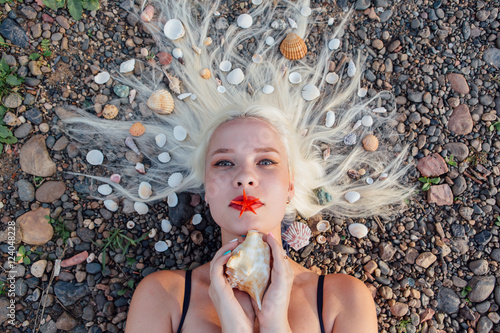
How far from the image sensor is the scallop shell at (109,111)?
13.0 ft

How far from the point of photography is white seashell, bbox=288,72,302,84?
4168mm

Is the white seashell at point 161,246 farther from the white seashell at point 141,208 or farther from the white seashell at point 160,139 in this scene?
the white seashell at point 160,139

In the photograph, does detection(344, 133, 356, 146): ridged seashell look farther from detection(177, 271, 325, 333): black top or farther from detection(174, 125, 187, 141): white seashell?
detection(174, 125, 187, 141): white seashell

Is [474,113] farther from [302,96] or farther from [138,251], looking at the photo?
[138,251]

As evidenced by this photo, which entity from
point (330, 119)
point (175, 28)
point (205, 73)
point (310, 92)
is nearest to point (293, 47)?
point (310, 92)

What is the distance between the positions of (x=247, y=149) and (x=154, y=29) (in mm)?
1977

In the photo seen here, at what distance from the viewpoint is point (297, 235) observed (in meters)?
3.86

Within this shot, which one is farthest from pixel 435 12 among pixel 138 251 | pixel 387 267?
pixel 138 251

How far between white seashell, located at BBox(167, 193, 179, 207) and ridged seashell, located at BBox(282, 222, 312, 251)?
1.17 metres

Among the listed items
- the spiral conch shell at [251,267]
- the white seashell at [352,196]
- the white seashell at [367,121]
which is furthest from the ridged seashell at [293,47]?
the spiral conch shell at [251,267]

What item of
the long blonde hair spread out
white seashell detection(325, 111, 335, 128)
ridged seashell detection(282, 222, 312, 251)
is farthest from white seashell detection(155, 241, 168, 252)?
white seashell detection(325, 111, 335, 128)

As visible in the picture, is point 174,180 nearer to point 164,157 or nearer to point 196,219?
point 164,157

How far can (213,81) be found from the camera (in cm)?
414

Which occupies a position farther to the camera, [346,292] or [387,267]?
[387,267]
